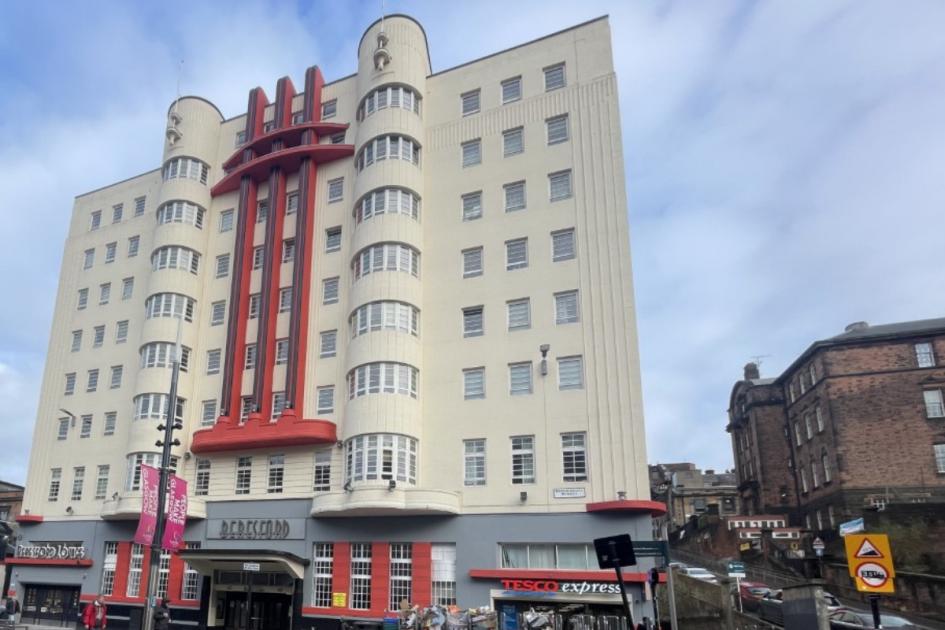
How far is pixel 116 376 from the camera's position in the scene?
3909cm

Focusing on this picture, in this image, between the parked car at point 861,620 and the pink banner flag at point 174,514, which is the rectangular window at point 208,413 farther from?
the parked car at point 861,620

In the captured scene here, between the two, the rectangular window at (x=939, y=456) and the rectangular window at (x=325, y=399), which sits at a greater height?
the rectangular window at (x=325, y=399)

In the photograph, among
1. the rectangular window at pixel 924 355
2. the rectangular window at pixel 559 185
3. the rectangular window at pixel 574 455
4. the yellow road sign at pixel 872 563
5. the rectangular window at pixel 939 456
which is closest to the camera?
the yellow road sign at pixel 872 563

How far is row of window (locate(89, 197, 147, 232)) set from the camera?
43344 mm

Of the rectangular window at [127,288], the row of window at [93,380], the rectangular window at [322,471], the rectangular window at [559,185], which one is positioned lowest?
the rectangular window at [322,471]

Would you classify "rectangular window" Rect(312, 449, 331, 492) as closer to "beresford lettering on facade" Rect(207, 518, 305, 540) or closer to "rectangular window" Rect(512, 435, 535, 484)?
"beresford lettering on facade" Rect(207, 518, 305, 540)

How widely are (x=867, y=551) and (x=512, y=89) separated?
27326mm

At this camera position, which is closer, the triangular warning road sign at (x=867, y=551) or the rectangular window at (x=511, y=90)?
the triangular warning road sign at (x=867, y=551)

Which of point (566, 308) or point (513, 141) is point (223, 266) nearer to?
point (513, 141)

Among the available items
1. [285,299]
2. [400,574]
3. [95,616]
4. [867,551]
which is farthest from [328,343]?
[867,551]

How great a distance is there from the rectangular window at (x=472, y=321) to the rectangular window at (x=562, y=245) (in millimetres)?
3929

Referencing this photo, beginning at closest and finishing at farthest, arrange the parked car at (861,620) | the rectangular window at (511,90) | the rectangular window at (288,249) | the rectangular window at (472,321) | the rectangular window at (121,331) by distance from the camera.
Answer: the parked car at (861,620), the rectangular window at (472,321), the rectangular window at (511,90), the rectangular window at (288,249), the rectangular window at (121,331)

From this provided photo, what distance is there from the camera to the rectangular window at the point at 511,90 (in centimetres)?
3438

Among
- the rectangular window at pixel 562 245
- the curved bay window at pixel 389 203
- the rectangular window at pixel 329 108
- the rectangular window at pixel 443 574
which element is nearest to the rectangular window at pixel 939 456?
the rectangular window at pixel 562 245
